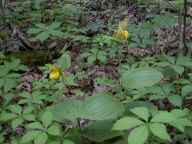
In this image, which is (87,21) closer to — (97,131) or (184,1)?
(184,1)

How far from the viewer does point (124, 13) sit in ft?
19.1

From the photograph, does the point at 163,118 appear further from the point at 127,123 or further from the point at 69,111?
the point at 69,111

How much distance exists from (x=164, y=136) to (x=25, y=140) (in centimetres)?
77

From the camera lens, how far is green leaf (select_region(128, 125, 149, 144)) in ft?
5.52

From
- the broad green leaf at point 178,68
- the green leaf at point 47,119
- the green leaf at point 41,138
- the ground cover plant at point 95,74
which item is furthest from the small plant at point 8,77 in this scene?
Answer: the broad green leaf at point 178,68

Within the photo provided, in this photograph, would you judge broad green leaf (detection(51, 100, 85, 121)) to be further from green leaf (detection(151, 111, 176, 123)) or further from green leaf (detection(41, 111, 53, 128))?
green leaf (detection(151, 111, 176, 123))

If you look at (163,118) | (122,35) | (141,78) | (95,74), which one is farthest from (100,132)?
(95,74)

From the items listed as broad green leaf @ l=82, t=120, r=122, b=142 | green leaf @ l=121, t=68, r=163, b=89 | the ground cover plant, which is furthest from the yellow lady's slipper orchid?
broad green leaf @ l=82, t=120, r=122, b=142

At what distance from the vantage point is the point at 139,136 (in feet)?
5.56

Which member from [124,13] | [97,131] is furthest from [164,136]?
[124,13]

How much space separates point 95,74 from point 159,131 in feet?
7.07

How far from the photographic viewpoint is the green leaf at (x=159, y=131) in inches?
66.4

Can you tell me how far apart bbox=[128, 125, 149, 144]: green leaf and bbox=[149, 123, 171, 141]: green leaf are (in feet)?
0.11

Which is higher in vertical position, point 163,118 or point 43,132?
point 163,118
